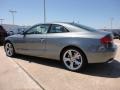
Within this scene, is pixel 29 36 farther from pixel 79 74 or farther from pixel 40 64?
pixel 79 74

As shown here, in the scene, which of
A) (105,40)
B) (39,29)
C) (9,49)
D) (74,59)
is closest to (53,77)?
(74,59)

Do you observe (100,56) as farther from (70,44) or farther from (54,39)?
(54,39)

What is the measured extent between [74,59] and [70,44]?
44cm

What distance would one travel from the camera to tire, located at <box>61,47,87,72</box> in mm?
5598

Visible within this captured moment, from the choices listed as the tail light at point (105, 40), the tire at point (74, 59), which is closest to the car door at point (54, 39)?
the tire at point (74, 59)

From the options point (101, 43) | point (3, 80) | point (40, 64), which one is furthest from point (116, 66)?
point (3, 80)

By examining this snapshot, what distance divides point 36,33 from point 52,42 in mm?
913

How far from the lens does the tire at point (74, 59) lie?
220 inches

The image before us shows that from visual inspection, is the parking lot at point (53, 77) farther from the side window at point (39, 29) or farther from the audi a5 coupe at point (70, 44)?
the side window at point (39, 29)

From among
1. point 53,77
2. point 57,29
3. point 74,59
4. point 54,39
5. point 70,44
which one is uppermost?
point 57,29

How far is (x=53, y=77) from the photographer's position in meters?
5.17

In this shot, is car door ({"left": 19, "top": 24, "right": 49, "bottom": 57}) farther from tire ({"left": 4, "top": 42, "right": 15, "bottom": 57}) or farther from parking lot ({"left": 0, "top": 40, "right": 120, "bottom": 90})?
tire ({"left": 4, "top": 42, "right": 15, "bottom": 57})

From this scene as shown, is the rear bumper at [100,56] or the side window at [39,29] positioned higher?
the side window at [39,29]

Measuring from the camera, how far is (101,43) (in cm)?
536
